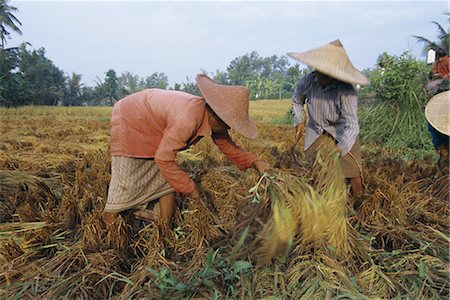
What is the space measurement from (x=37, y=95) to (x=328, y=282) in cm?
3402

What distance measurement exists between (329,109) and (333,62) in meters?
0.42

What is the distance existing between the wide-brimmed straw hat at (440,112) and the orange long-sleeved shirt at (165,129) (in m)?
2.27

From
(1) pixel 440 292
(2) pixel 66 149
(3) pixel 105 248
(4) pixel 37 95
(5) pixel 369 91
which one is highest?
(4) pixel 37 95

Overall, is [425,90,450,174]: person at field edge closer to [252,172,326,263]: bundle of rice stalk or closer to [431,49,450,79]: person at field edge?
[252,172,326,263]: bundle of rice stalk

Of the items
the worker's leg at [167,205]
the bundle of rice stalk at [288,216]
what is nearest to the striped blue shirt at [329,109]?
the bundle of rice stalk at [288,216]

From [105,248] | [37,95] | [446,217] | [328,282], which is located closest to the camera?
[328,282]

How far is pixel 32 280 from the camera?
1900 mm

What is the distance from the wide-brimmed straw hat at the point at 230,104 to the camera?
6.51ft

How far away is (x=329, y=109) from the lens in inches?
110

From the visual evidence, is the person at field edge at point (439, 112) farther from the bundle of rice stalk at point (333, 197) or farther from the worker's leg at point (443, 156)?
the bundle of rice stalk at point (333, 197)

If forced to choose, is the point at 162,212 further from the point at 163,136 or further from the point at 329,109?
the point at 329,109

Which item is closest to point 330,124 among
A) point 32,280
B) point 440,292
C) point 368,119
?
point 440,292

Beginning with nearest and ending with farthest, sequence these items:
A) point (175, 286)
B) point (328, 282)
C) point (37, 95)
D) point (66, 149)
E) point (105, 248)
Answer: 1. point (175, 286)
2. point (328, 282)
3. point (105, 248)
4. point (66, 149)
5. point (37, 95)

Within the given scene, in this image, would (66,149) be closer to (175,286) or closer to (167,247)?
(167,247)
